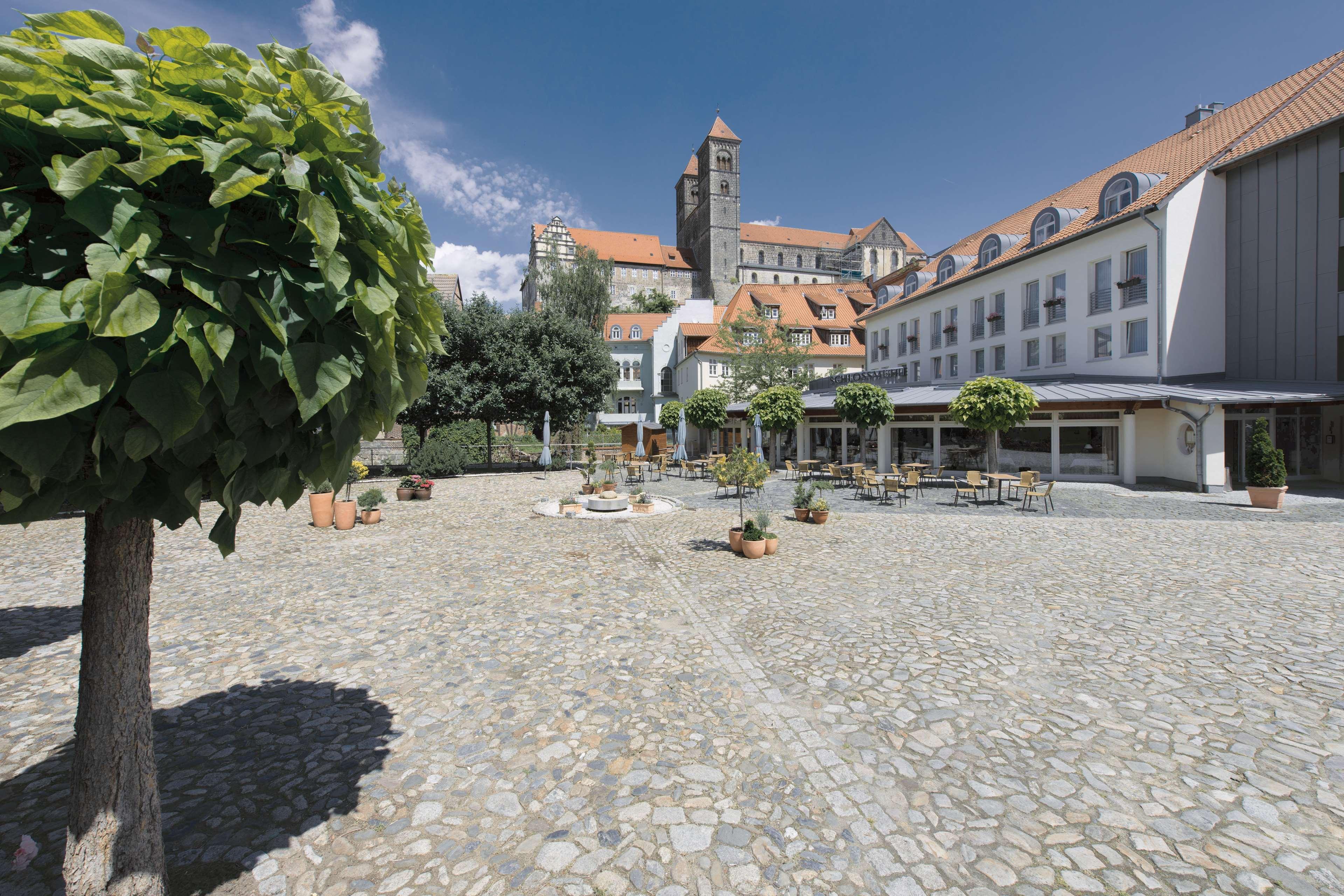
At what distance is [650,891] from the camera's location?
269 centimetres

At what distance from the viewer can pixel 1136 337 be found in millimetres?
21234

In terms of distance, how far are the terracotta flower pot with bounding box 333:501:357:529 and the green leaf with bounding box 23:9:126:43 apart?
12.1 meters

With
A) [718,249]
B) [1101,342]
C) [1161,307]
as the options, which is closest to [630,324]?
[718,249]

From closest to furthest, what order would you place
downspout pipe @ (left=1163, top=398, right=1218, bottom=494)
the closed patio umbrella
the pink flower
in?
the pink flower < downspout pipe @ (left=1163, top=398, right=1218, bottom=494) < the closed patio umbrella

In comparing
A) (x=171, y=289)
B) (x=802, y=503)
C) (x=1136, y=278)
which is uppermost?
(x=1136, y=278)

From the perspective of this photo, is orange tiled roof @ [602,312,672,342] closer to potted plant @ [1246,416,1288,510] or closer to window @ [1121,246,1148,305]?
window @ [1121,246,1148,305]

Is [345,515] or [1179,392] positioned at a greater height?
[1179,392]

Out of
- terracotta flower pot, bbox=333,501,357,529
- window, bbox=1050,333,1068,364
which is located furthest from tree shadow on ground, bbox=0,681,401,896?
window, bbox=1050,333,1068,364

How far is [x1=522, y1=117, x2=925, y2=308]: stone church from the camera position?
7712cm

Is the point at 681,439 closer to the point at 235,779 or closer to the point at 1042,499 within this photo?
the point at 1042,499

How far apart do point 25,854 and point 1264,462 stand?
21.9 m

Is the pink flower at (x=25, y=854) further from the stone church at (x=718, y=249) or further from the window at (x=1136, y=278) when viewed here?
the stone church at (x=718, y=249)

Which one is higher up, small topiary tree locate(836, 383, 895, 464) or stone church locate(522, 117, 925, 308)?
stone church locate(522, 117, 925, 308)

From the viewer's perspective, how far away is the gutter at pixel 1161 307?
20078 mm
